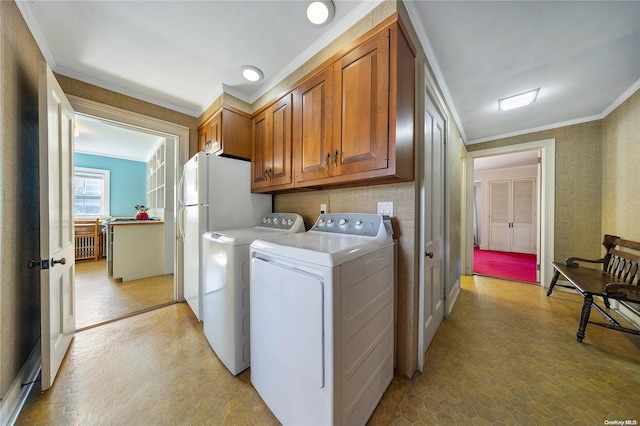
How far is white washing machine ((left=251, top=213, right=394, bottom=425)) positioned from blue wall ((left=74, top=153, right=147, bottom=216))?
20.5ft

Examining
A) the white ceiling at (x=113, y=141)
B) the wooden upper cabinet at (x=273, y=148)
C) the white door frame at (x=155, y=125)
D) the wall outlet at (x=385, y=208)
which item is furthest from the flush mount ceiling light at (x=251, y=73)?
the white ceiling at (x=113, y=141)

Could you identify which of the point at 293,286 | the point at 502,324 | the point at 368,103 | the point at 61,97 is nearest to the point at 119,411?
the point at 293,286

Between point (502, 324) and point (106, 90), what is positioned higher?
point (106, 90)

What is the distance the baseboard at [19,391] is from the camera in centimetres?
112

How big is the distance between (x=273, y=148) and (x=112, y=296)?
294cm

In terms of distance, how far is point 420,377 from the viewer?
1460 millimetres

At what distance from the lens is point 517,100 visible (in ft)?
7.72

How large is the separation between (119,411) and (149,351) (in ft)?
1.79

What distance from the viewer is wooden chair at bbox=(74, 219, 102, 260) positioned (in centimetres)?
456

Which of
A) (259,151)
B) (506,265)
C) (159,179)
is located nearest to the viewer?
(259,151)

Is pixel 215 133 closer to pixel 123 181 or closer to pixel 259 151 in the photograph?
pixel 259 151

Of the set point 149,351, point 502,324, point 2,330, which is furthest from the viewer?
point 502,324

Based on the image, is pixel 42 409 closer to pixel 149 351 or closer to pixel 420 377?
pixel 149 351

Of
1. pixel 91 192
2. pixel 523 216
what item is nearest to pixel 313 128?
pixel 91 192
